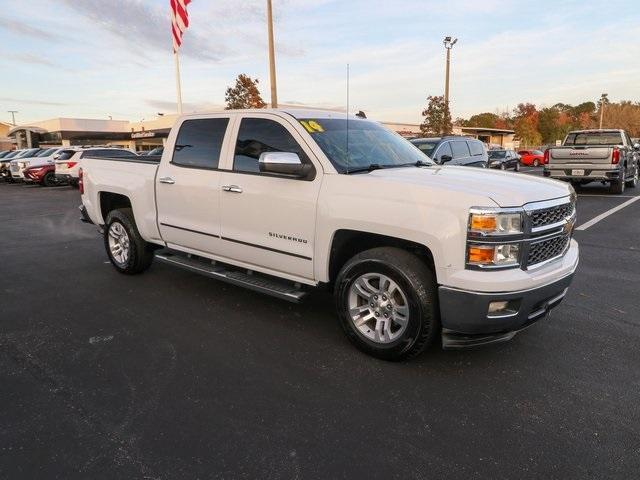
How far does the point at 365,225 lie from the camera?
11.6 feet

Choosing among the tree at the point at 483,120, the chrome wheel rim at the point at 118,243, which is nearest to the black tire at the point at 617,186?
the chrome wheel rim at the point at 118,243

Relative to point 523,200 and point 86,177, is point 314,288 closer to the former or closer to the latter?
point 523,200

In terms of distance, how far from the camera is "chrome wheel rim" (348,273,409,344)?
11.6ft

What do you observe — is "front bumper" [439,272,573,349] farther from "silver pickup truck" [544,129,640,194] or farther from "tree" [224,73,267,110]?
"tree" [224,73,267,110]

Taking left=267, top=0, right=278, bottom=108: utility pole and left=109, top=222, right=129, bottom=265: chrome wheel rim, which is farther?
left=267, top=0, right=278, bottom=108: utility pole

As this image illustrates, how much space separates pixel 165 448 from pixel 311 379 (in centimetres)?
112

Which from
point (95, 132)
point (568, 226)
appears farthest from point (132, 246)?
point (95, 132)

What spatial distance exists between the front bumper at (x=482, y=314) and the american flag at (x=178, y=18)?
13.9 meters

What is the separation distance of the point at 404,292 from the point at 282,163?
138 cm

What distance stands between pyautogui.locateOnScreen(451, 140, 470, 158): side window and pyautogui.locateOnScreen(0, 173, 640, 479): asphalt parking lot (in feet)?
24.3

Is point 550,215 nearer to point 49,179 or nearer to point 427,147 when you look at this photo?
point 427,147

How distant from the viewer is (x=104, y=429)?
2.81 m

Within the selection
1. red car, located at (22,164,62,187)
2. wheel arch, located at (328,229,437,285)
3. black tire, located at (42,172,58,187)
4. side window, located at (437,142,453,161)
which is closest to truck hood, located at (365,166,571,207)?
wheel arch, located at (328,229,437,285)

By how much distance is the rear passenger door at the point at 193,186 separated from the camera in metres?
4.67
